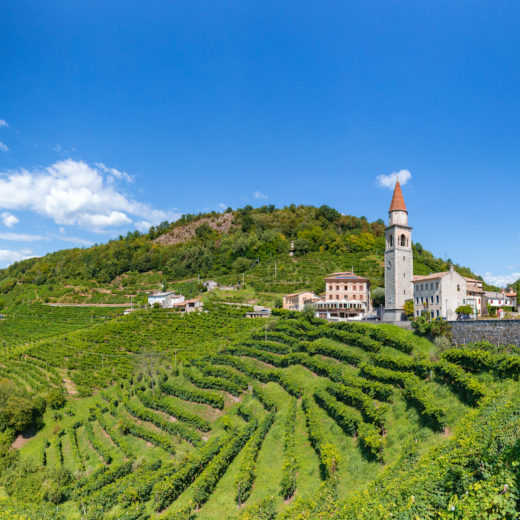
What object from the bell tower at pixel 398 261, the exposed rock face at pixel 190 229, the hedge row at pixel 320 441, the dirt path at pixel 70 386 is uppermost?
the exposed rock face at pixel 190 229

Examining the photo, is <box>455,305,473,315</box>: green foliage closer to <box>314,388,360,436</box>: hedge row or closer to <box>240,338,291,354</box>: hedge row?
<box>314,388,360,436</box>: hedge row

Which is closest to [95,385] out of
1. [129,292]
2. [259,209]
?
[129,292]

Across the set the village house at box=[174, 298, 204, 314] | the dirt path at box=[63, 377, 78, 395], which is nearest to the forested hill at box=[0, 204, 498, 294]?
the village house at box=[174, 298, 204, 314]

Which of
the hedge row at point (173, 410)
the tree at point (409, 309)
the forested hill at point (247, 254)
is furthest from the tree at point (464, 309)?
the forested hill at point (247, 254)

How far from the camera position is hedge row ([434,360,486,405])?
20938 mm

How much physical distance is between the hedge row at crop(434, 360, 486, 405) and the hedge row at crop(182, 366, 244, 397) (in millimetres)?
16768

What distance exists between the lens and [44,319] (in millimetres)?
75938

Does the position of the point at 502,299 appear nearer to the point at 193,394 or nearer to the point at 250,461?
the point at 193,394

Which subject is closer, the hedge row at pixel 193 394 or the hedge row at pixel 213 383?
the hedge row at pixel 193 394

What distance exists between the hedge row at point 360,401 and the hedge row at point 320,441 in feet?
6.32

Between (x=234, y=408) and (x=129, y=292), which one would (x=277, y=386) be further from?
(x=129, y=292)

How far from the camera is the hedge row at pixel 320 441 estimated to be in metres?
20.8

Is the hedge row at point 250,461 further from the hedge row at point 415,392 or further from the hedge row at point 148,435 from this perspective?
the hedge row at point 415,392

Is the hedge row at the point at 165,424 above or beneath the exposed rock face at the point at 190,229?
beneath
